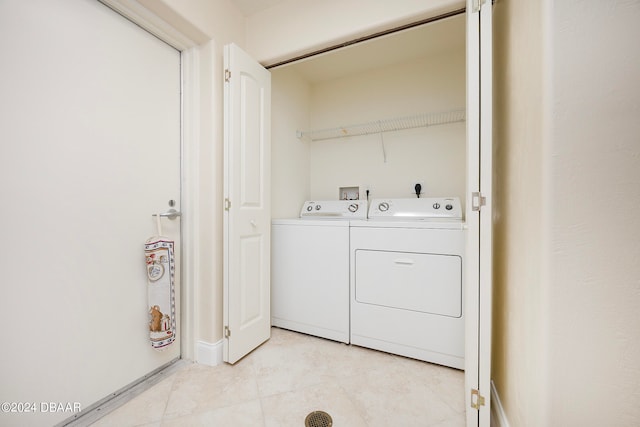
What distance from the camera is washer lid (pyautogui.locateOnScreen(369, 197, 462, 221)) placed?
1.92 meters

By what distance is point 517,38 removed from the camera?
0.91 m

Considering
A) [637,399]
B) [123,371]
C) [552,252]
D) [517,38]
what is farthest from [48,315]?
[517,38]

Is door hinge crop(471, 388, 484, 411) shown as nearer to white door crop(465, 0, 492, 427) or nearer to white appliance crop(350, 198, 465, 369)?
white door crop(465, 0, 492, 427)

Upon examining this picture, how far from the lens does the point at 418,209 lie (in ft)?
6.64

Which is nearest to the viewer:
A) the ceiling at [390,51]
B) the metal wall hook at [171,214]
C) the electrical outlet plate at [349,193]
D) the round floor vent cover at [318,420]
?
the round floor vent cover at [318,420]

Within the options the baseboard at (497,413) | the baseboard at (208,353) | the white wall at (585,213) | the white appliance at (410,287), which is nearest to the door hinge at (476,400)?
the baseboard at (497,413)

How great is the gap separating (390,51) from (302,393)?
258 centimetres

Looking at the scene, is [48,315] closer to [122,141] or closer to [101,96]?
[122,141]

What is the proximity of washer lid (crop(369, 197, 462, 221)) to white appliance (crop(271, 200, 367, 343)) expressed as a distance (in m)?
0.32

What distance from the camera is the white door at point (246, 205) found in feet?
5.18

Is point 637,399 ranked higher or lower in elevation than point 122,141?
lower

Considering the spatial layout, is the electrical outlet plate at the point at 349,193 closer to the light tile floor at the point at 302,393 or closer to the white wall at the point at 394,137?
the white wall at the point at 394,137

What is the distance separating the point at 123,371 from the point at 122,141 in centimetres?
118

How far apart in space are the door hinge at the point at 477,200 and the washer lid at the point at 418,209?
0.89 metres
